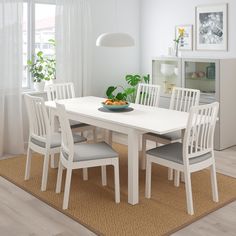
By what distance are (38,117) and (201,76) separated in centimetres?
251

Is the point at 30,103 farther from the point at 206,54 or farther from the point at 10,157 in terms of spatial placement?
the point at 206,54

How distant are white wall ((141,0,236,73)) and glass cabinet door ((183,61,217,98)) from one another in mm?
378

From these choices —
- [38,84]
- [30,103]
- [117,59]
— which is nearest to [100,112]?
[30,103]

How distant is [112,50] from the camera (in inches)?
248

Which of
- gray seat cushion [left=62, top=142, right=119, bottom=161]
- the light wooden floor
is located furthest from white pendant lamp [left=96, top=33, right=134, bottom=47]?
the light wooden floor

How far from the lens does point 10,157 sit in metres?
4.95

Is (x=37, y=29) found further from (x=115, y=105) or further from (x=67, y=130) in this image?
(x=67, y=130)

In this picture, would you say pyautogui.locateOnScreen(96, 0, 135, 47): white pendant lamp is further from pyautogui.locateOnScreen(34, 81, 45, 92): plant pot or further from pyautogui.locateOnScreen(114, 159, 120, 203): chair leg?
pyautogui.locateOnScreen(34, 81, 45, 92): plant pot

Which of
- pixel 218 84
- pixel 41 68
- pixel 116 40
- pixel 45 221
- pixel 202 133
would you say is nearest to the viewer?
pixel 45 221

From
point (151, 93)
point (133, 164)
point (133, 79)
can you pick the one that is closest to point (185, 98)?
point (151, 93)

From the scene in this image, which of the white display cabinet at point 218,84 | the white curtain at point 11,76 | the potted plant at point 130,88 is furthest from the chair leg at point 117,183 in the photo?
the potted plant at point 130,88

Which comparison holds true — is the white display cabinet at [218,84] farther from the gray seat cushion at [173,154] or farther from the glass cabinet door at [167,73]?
the gray seat cushion at [173,154]

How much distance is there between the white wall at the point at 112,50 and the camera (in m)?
6.04

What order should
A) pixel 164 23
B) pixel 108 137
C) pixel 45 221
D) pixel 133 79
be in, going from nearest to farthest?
pixel 45 221
pixel 108 137
pixel 133 79
pixel 164 23
